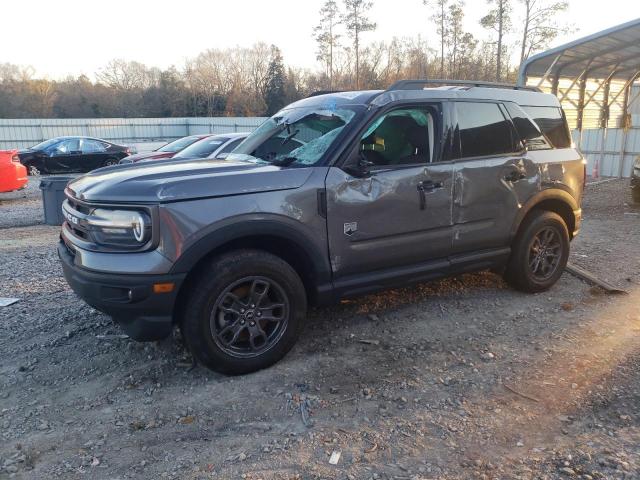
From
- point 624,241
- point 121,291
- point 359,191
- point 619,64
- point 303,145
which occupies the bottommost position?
point 624,241

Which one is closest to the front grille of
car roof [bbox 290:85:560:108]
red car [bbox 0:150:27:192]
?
car roof [bbox 290:85:560:108]

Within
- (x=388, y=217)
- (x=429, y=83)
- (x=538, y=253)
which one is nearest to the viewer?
(x=388, y=217)

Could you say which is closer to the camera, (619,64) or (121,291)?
(121,291)

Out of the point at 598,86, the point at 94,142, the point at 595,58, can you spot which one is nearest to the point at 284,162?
the point at 595,58

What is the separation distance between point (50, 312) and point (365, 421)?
3358 mm

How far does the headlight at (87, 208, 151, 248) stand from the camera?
3.34m

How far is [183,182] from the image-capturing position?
11.3 ft

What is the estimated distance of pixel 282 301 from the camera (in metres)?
3.83

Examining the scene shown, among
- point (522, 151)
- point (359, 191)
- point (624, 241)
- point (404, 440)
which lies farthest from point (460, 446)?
point (624, 241)

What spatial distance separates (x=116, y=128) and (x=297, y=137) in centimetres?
3555

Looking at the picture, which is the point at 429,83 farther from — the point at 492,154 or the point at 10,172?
the point at 10,172

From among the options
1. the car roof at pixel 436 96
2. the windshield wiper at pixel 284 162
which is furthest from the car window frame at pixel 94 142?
the windshield wiper at pixel 284 162

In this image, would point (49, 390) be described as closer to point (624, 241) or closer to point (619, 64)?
point (624, 241)

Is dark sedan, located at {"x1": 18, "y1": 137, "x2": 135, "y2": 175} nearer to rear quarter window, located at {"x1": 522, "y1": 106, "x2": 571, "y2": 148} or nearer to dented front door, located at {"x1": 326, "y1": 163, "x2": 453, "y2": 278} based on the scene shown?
rear quarter window, located at {"x1": 522, "y1": 106, "x2": 571, "y2": 148}
